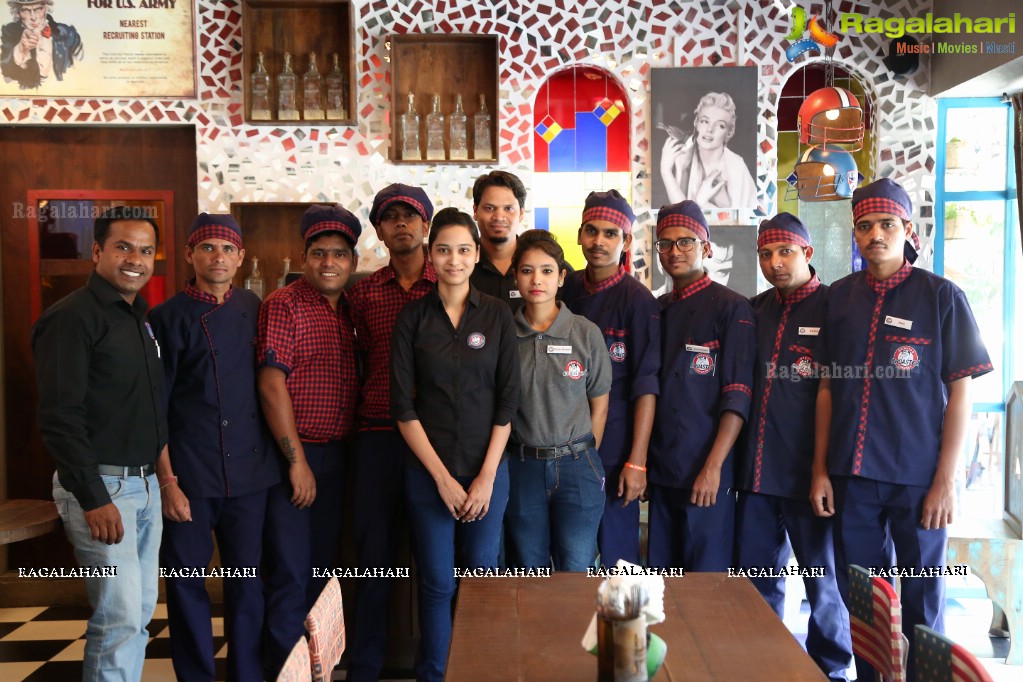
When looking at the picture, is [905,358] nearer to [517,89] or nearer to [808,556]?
[808,556]

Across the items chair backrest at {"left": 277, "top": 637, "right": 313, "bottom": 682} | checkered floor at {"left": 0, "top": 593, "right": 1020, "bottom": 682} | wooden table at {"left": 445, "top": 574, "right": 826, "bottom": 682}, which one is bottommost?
checkered floor at {"left": 0, "top": 593, "right": 1020, "bottom": 682}

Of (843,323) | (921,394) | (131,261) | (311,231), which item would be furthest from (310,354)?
(921,394)

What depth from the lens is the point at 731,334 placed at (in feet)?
10.7

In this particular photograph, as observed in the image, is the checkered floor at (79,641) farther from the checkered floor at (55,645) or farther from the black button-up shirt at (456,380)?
the black button-up shirt at (456,380)

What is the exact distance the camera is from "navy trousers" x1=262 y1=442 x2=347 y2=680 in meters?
3.14

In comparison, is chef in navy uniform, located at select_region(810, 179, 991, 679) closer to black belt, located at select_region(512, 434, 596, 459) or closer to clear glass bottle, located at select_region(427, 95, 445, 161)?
black belt, located at select_region(512, 434, 596, 459)

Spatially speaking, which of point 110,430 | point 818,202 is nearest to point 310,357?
point 110,430

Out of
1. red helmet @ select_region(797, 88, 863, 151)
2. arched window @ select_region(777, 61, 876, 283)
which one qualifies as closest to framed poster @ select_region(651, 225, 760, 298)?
arched window @ select_region(777, 61, 876, 283)

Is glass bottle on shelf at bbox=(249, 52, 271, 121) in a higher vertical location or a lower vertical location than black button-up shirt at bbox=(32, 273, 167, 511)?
higher

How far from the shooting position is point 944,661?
1.53 m

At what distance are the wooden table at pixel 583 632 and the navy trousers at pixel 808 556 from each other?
3.86 ft

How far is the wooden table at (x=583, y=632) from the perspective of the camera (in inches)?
65.9

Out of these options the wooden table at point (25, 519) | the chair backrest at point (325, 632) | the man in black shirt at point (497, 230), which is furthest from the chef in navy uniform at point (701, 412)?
the wooden table at point (25, 519)

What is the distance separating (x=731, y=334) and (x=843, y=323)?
390mm
